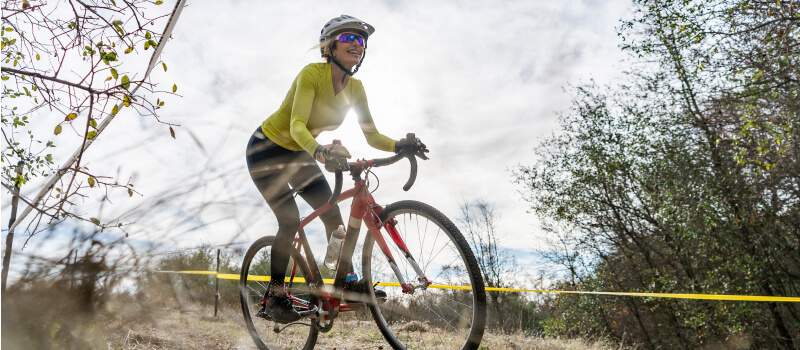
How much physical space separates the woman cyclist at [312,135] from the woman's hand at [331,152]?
1.71 ft

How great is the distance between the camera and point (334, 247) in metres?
3.24

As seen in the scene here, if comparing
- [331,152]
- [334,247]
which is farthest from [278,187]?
[331,152]

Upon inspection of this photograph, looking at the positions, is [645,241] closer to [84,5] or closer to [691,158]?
[691,158]

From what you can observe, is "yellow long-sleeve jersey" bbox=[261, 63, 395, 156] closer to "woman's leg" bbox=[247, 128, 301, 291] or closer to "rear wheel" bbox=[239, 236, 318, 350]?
"woman's leg" bbox=[247, 128, 301, 291]

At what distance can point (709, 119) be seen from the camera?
522 inches

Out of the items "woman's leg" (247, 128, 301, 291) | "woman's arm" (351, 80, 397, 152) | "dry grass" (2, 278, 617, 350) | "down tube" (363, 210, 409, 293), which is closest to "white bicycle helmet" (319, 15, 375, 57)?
"woman's arm" (351, 80, 397, 152)

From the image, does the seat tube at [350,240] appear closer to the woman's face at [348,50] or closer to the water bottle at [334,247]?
the water bottle at [334,247]

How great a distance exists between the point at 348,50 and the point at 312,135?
0.59 meters

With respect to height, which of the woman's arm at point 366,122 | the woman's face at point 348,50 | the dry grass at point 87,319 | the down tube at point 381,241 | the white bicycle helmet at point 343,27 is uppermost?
the white bicycle helmet at point 343,27

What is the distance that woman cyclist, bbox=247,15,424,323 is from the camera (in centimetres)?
334

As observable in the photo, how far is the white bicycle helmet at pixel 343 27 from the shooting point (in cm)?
331

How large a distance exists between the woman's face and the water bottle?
105cm

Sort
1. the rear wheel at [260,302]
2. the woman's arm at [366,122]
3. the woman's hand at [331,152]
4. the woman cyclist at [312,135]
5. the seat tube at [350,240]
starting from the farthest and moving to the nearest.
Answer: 1. the rear wheel at [260,302]
2. the woman's arm at [366,122]
3. the woman cyclist at [312,135]
4. the seat tube at [350,240]
5. the woman's hand at [331,152]

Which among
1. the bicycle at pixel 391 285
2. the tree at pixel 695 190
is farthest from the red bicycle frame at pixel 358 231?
the tree at pixel 695 190
